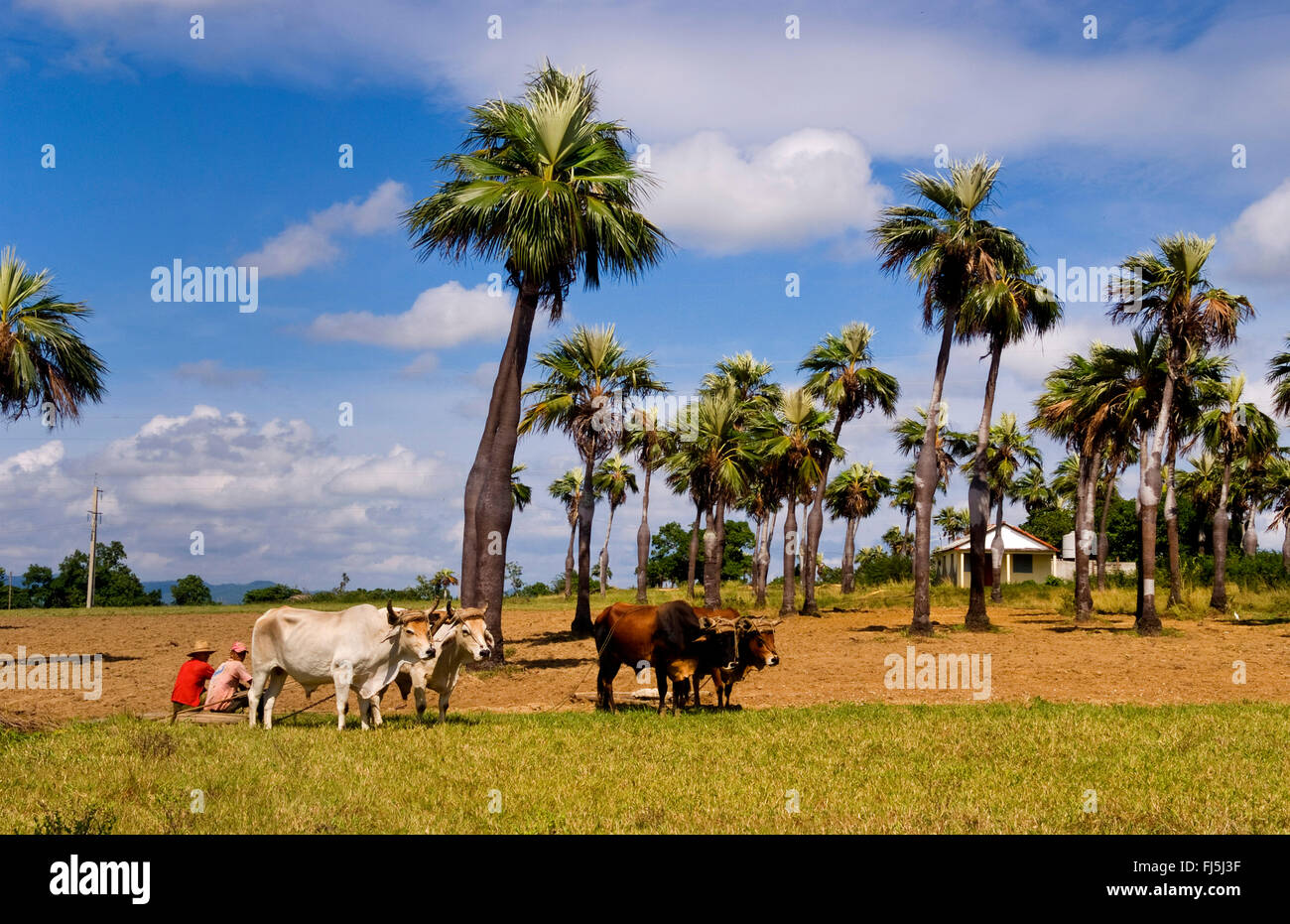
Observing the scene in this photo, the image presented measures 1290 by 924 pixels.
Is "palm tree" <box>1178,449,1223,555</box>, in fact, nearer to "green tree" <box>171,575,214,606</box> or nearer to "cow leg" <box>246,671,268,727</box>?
"cow leg" <box>246,671,268,727</box>

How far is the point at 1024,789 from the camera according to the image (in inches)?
380

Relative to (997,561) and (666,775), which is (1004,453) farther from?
(666,775)

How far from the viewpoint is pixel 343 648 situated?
1384cm

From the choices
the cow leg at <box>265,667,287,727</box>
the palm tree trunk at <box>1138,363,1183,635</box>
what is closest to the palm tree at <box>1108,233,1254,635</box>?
the palm tree trunk at <box>1138,363,1183,635</box>

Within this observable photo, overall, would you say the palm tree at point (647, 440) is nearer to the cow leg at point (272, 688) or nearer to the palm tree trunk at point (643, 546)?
the palm tree trunk at point (643, 546)

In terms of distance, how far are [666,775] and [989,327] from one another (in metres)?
29.0

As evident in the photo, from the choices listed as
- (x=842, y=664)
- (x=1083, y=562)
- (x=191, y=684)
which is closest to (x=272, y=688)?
(x=191, y=684)

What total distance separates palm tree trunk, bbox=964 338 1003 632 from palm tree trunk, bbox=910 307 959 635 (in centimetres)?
148

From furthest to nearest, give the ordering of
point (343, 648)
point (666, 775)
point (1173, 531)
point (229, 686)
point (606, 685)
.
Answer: point (1173, 531), point (606, 685), point (229, 686), point (343, 648), point (666, 775)

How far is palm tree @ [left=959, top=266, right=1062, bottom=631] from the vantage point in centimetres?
3497

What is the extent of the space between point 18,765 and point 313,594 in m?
62.2

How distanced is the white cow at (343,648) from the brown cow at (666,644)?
341 cm
